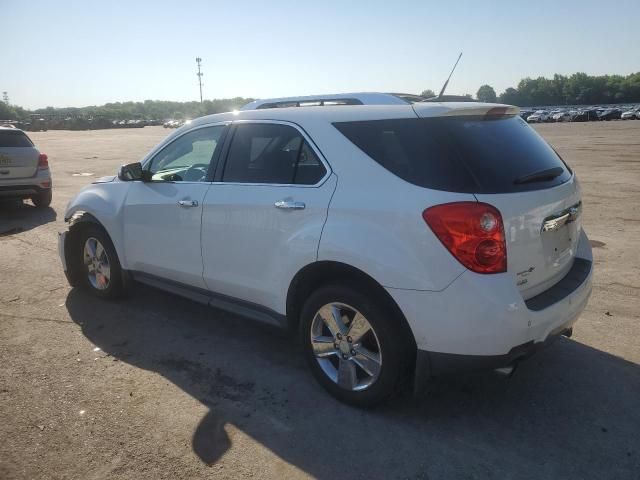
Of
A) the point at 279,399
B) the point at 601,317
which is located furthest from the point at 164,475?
the point at 601,317

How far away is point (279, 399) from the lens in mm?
3350

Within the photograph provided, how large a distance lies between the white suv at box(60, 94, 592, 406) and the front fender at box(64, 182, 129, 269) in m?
0.83

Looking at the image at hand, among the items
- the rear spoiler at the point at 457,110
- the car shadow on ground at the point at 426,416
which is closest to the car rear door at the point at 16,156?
the car shadow on ground at the point at 426,416

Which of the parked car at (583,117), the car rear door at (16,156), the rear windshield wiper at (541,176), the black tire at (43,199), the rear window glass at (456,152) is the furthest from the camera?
the parked car at (583,117)

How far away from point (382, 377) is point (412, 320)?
1.41 feet

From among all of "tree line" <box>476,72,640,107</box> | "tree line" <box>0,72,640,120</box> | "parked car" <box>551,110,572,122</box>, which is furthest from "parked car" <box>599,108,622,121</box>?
"tree line" <box>476,72,640,107</box>

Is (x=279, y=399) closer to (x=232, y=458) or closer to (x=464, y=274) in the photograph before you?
(x=232, y=458)

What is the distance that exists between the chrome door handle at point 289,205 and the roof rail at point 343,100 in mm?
916

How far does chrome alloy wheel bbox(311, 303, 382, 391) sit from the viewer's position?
3.06 m

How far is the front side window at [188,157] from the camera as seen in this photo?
13.4 feet

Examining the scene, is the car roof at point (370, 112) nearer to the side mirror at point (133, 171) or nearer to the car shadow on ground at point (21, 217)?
the side mirror at point (133, 171)

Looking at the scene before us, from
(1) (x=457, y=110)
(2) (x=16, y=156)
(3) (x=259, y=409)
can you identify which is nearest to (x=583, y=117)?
(2) (x=16, y=156)

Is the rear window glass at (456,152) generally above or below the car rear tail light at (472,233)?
above

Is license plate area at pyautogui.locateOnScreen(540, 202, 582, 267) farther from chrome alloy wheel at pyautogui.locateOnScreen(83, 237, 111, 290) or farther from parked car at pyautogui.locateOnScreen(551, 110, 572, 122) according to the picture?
parked car at pyautogui.locateOnScreen(551, 110, 572, 122)
